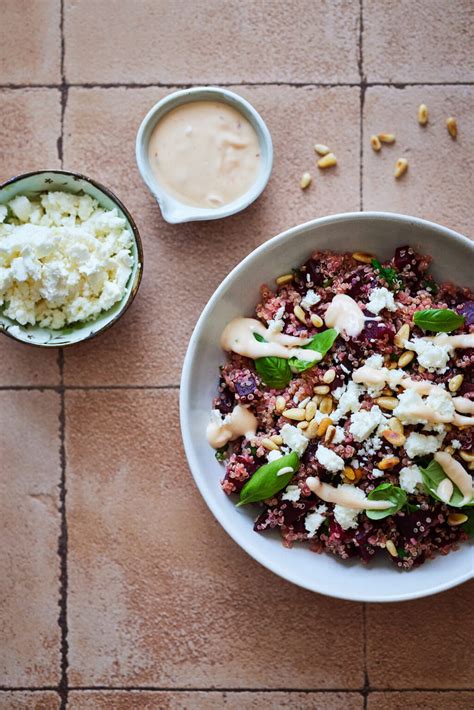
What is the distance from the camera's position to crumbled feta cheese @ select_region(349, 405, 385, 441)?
1543 mm

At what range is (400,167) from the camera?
5.91 ft

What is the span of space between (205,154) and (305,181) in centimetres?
26

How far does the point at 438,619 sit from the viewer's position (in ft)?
6.00

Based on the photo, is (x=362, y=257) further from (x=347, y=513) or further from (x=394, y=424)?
(x=347, y=513)

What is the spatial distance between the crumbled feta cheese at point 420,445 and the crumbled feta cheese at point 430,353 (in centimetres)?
14

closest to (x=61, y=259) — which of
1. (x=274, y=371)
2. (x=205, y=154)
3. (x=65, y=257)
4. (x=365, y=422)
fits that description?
(x=65, y=257)

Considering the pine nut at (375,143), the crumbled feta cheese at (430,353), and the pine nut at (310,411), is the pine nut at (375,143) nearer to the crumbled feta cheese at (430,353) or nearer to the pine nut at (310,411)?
the crumbled feta cheese at (430,353)

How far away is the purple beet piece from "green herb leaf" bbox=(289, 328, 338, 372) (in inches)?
11.3

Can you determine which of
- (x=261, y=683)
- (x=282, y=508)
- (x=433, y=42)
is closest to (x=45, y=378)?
(x=282, y=508)

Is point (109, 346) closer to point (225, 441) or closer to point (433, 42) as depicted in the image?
point (225, 441)

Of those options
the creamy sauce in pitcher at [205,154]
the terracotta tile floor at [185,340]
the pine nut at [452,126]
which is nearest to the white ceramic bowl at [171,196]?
the creamy sauce in pitcher at [205,154]

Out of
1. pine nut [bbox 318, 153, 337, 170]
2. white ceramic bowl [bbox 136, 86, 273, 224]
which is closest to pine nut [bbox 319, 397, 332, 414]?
white ceramic bowl [bbox 136, 86, 273, 224]

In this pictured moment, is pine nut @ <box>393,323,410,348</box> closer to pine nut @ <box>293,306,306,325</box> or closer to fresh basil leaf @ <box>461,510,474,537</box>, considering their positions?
pine nut @ <box>293,306,306,325</box>

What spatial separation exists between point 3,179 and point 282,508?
1038 millimetres
